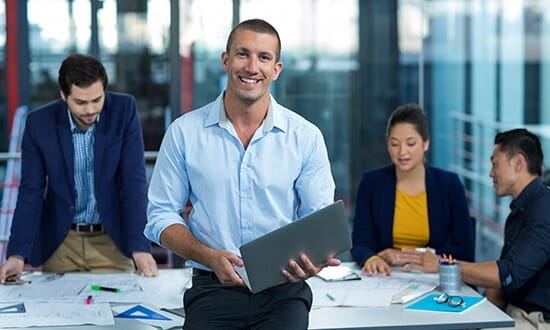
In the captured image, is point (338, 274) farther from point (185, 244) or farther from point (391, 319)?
point (185, 244)

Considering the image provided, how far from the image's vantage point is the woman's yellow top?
12.7 ft

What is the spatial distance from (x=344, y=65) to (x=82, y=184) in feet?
9.26

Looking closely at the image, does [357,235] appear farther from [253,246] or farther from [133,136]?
[253,246]

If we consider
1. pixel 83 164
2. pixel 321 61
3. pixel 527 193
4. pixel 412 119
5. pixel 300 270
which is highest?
pixel 321 61

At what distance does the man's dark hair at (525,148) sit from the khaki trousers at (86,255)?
1.51 meters

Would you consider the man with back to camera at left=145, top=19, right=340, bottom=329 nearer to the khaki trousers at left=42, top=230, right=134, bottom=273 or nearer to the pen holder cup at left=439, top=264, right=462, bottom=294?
the pen holder cup at left=439, top=264, right=462, bottom=294

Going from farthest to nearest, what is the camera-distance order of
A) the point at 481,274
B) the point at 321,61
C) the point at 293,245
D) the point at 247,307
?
→ the point at 321,61 < the point at 481,274 < the point at 247,307 < the point at 293,245

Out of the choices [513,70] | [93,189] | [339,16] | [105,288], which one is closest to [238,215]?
[105,288]

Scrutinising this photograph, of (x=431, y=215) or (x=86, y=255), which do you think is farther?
(x=431, y=215)

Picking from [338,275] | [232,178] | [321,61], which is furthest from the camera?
[321,61]

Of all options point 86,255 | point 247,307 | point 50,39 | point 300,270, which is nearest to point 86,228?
point 86,255

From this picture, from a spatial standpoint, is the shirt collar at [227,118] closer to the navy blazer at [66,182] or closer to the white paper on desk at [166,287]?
the white paper on desk at [166,287]

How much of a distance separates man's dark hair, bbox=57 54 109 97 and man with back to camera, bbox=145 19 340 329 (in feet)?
2.15

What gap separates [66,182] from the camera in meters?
3.67
